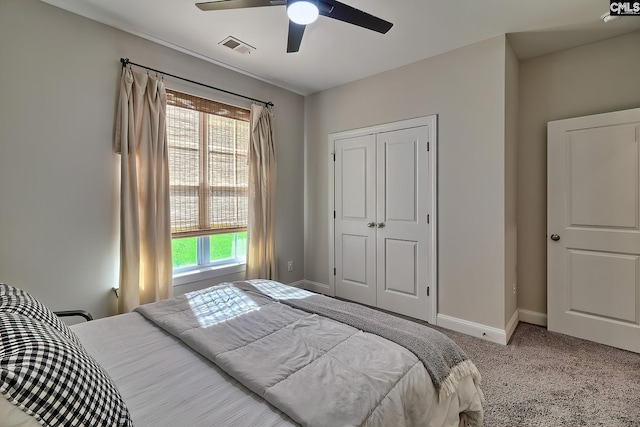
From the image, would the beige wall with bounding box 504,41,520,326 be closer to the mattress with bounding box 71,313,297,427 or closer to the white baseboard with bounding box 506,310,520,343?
the white baseboard with bounding box 506,310,520,343

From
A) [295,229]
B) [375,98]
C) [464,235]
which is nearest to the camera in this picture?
[464,235]

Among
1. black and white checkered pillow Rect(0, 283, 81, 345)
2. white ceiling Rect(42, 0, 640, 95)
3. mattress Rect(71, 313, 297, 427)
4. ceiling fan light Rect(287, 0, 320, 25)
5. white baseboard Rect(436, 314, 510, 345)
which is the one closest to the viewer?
mattress Rect(71, 313, 297, 427)

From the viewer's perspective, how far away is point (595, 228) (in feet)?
8.86

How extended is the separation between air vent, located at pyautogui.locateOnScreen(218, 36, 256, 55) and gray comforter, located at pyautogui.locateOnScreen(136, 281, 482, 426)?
2325 mm

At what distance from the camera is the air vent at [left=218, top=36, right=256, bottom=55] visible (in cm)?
274

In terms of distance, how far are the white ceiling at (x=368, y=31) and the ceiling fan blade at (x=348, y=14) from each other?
0.46 metres

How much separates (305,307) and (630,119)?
308 cm

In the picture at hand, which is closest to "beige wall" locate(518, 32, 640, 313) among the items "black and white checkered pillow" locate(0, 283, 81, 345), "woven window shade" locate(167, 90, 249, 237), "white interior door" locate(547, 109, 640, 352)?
"white interior door" locate(547, 109, 640, 352)

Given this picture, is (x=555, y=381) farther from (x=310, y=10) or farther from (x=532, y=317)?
(x=310, y=10)

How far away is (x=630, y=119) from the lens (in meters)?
2.52

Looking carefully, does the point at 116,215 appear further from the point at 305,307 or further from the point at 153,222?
the point at 305,307

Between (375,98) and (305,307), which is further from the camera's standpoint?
(375,98)

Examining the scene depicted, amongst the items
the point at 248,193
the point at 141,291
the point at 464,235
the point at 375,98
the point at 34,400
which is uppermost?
the point at 375,98

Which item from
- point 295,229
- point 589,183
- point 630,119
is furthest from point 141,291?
point 630,119
